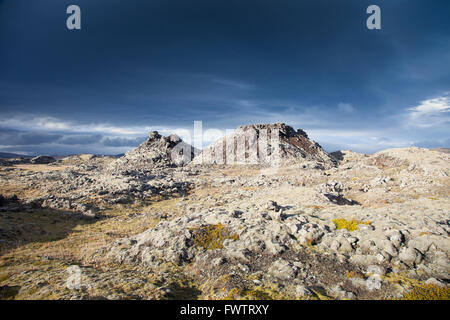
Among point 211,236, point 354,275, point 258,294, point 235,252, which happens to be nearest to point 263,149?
point 211,236

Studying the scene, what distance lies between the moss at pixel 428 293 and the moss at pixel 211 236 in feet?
26.2

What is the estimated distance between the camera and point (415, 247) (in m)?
10.8

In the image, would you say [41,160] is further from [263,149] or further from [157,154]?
[263,149]

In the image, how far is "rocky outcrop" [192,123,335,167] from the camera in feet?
224

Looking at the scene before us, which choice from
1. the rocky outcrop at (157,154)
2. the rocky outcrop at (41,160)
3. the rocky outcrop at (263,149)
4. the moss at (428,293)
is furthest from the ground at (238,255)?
the rocky outcrop at (41,160)

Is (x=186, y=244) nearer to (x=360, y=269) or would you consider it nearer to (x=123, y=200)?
(x=360, y=269)

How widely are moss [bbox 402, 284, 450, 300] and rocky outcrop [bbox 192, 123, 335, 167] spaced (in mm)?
55530

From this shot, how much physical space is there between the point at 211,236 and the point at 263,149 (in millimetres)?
59597

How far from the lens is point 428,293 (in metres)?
8.10

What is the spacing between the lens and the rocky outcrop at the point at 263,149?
2689 inches

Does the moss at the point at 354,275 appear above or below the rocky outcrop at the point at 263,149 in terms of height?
below

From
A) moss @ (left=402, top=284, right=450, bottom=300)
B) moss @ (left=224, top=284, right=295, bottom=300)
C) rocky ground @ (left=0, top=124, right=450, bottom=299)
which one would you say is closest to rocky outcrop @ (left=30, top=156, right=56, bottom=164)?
rocky ground @ (left=0, top=124, right=450, bottom=299)

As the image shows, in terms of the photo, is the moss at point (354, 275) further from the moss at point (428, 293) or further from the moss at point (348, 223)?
the moss at point (348, 223)

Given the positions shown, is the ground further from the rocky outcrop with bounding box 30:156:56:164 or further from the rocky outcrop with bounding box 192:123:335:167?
the rocky outcrop with bounding box 30:156:56:164
